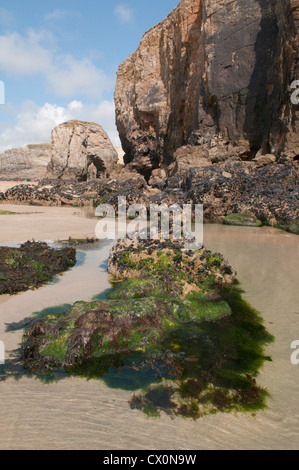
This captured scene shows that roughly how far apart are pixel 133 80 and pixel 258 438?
105ft

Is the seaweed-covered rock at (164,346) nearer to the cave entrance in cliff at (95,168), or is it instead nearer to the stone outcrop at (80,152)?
the stone outcrop at (80,152)

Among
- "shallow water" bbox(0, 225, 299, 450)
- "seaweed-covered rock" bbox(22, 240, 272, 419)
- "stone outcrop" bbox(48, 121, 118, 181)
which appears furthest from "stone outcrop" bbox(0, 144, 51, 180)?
"shallow water" bbox(0, 225, 299, 450)

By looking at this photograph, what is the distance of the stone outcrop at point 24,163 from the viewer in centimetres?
4500

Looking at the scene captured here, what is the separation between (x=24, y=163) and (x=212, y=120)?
115 feet

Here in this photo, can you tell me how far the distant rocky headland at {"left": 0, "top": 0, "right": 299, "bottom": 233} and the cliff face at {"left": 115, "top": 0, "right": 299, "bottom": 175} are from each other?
0.06 m

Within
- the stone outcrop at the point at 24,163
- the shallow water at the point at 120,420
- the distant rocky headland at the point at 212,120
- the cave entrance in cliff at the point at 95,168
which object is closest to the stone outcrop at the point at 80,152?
the cave entrance in cliff at the point at 95,168

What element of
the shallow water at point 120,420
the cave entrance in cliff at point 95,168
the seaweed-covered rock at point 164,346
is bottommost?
the shallow water at point 120,420

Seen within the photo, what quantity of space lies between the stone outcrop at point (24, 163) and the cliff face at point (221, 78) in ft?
76.1

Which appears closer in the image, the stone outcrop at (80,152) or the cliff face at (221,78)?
the cliff face at (221,78)

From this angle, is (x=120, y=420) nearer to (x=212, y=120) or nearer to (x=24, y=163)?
(x=212, y=120)

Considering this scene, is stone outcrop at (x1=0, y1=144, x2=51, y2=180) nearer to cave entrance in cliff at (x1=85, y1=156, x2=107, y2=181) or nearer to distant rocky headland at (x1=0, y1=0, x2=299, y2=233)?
cave entrance in cliff at (x1=85, y1=156, x2=107, y2=181)

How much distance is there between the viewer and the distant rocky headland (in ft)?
42.1

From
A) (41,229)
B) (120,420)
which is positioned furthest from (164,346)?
(41,229)
